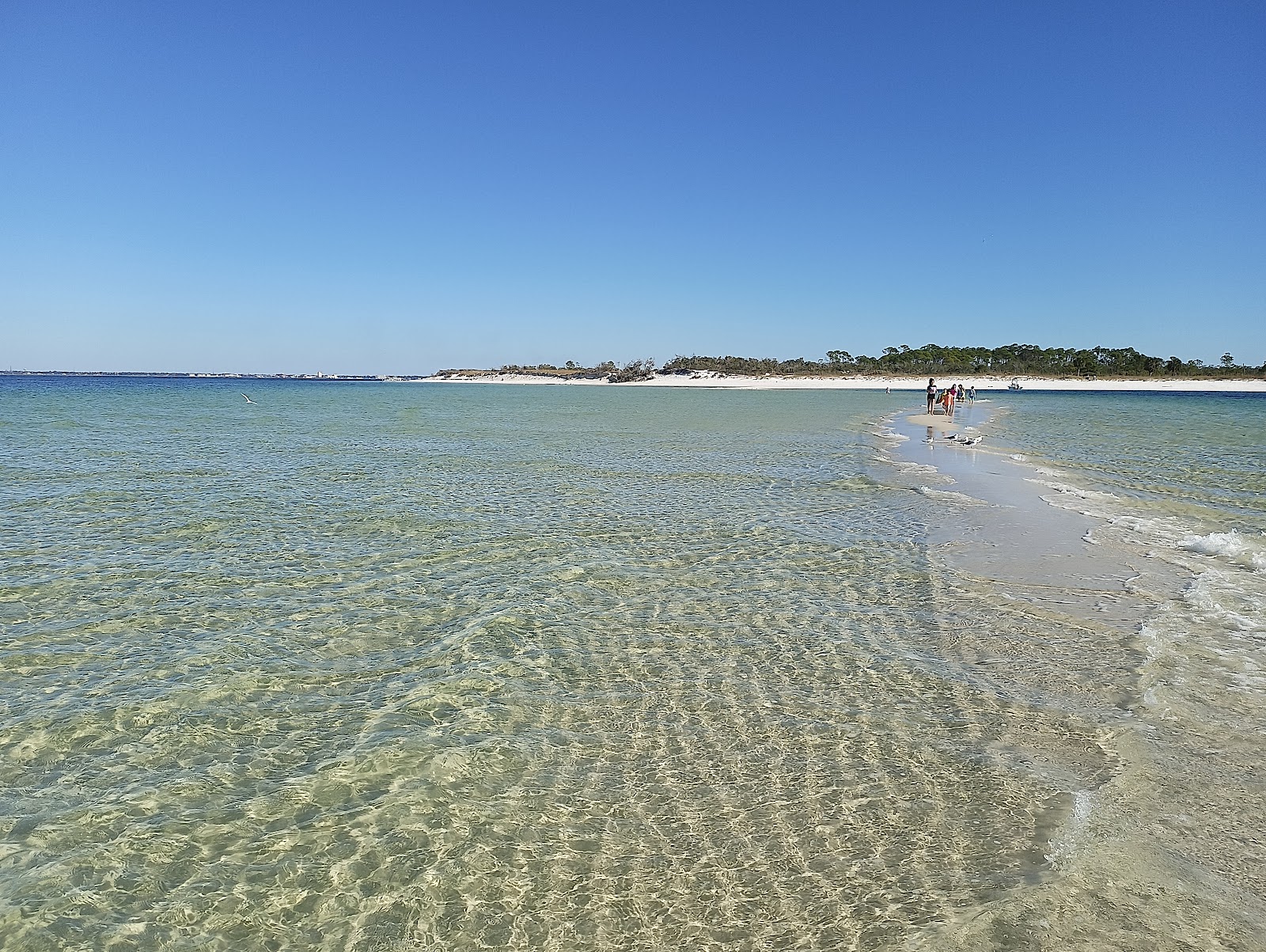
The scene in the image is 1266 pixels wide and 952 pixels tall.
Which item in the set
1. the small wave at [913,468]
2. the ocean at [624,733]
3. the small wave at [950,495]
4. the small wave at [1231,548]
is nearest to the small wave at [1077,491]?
the small wave at [950,495]

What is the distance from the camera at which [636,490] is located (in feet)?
49.5

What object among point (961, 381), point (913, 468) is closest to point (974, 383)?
point (961, 381)

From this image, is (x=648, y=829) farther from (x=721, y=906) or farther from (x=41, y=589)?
(x=41, y=589)

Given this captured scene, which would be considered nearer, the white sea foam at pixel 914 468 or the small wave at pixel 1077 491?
the small wave at pixel 1077 491

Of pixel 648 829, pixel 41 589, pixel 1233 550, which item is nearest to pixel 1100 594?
Result: pixel 1233 550

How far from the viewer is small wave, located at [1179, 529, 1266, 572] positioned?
9672 millimetres

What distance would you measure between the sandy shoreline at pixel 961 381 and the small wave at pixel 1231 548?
110641 millimetres

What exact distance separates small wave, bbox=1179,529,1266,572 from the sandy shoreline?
11064 centimetres

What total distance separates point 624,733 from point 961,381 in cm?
13413

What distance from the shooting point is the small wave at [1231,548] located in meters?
9.67

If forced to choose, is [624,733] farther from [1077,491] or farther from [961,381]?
[961,381]

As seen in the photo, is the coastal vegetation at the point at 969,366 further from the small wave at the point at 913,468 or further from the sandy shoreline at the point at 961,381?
the small wave at the point at 913,468

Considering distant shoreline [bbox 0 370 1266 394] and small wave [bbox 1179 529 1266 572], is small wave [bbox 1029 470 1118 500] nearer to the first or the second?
small wave [bbox 1179 529 1266 572]

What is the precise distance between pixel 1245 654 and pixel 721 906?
5762mm
